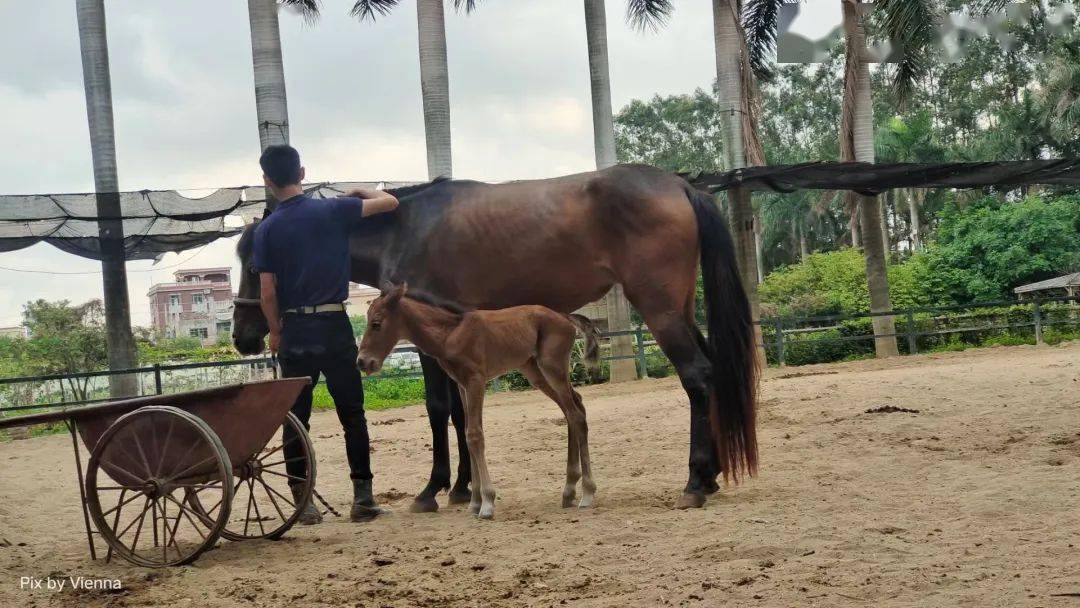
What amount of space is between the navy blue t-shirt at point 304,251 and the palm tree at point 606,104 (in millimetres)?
11251

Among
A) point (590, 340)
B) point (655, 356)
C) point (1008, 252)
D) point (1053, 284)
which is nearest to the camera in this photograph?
point (590, 340)

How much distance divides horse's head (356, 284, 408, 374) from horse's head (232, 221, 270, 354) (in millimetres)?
1098

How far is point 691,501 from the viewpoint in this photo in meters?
6.02

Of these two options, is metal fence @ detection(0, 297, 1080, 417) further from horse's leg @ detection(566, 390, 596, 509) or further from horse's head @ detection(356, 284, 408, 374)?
horse's leg @ detection(566, 390, 596, 509)

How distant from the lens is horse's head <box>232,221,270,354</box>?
7.01m

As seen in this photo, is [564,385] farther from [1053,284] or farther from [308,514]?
[1053,284]

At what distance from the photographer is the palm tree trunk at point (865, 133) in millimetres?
20219

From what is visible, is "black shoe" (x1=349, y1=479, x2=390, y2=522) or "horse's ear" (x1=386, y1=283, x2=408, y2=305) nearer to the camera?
"horse's ear" (x1=386, y1=283, x2=408, y2=305)

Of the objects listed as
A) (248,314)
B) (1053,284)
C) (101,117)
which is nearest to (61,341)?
(101,117)

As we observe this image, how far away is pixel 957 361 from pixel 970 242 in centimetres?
2072

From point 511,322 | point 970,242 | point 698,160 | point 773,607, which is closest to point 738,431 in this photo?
point 511,322

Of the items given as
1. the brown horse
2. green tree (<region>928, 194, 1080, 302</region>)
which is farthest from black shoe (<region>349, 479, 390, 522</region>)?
green tree (<region>928, 194, 1080, 302</region>)

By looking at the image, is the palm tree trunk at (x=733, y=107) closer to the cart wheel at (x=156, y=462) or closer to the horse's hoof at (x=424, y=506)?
the horse's hoof at (x=424, y=506)

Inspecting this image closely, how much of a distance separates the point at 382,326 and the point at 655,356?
17.2 m
